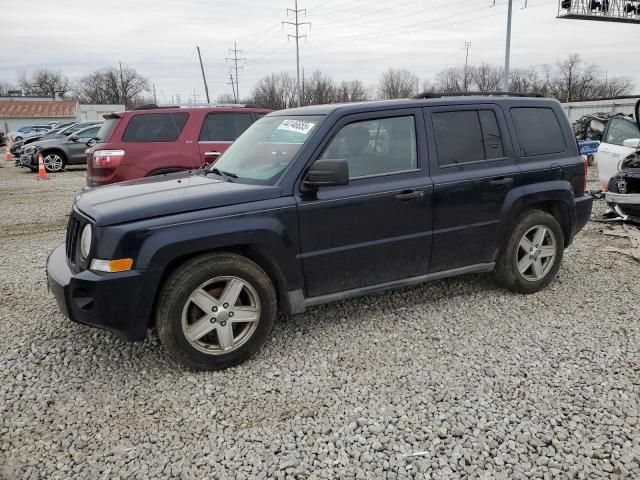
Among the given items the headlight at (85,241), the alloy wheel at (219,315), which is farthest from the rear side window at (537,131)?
the headlight at (85,241)

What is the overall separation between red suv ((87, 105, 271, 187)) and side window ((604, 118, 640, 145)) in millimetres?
6775

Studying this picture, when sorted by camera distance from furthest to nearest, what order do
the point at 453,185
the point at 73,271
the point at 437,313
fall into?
the point at 437,313, the point at 453,185, the point at 73,271

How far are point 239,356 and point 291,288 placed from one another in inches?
23.7

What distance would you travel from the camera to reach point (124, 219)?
3135 millimetres

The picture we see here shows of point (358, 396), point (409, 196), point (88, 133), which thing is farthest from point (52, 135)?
point (358, 396)

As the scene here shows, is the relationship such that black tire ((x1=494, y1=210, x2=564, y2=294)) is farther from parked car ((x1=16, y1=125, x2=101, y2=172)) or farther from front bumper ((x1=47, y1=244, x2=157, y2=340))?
parked car ((x1=16, y1=125, x2=101, y2=172))

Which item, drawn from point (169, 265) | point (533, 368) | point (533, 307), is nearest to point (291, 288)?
point (169, 265)

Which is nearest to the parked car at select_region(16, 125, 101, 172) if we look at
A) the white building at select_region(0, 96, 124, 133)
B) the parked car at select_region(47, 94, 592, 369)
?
the parked car at select_region(47, 94, 592, 369)

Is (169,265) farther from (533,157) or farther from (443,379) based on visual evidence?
(533,157)

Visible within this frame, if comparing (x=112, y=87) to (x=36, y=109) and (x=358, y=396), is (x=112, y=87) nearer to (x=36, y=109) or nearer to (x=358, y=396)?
(x=36, y=109)

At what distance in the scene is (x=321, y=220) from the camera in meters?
3.61

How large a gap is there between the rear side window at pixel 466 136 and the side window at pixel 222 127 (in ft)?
15.2

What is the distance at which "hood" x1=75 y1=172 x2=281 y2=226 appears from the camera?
319 cm

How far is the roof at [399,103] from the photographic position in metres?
3.91
